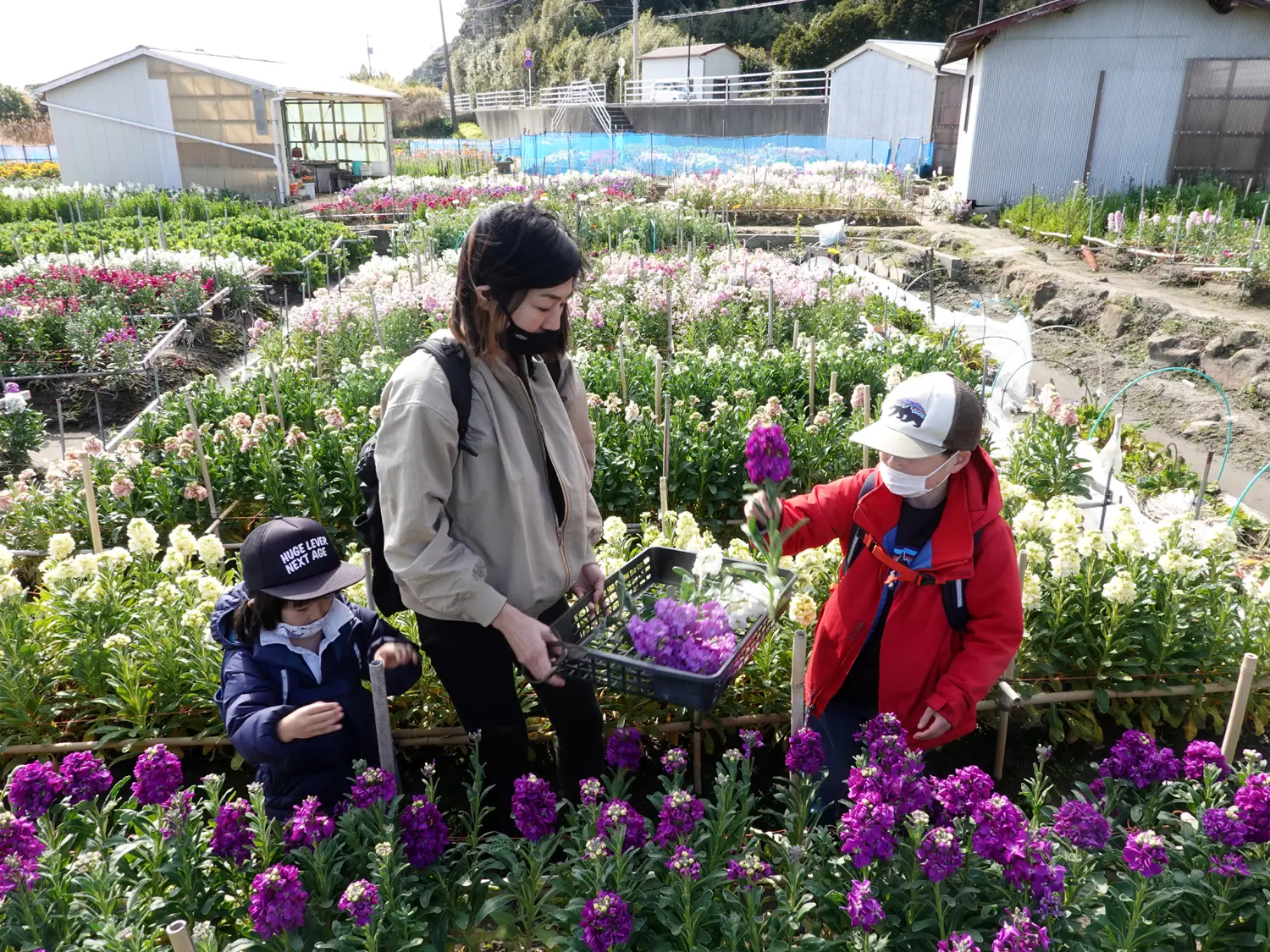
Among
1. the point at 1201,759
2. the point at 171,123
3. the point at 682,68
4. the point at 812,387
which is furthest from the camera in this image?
the point at 682,68

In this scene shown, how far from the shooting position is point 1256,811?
1.90m

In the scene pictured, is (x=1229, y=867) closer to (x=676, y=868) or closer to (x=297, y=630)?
(x=676, y=868)

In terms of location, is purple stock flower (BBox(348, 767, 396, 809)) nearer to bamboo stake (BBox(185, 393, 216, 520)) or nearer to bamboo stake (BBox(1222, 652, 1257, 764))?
bamboo stake (BBox(1222, 652, 1257, 764))

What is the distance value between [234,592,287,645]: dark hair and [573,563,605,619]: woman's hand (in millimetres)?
805

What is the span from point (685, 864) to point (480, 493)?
0.95 metres

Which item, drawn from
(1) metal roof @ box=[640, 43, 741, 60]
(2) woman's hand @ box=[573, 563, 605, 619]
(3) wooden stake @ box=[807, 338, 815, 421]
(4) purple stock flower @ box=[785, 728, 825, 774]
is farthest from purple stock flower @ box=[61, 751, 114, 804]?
(1) metal roof @ box=[640, 43, 741, 60]

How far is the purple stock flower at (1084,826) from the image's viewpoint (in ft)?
6.41

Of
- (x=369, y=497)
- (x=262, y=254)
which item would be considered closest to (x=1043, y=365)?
(x=369, y=497)

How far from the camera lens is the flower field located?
6.04ft

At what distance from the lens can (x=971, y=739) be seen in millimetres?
3363

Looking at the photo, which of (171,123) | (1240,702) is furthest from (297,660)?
(171,123)

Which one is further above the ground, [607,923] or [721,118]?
[721,118]

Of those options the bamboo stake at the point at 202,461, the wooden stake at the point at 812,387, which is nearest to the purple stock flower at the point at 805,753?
the wooden stake at the point at 812,387

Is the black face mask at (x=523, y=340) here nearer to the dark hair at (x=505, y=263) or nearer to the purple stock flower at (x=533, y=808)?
the dark hair at (x=505, y=263)
